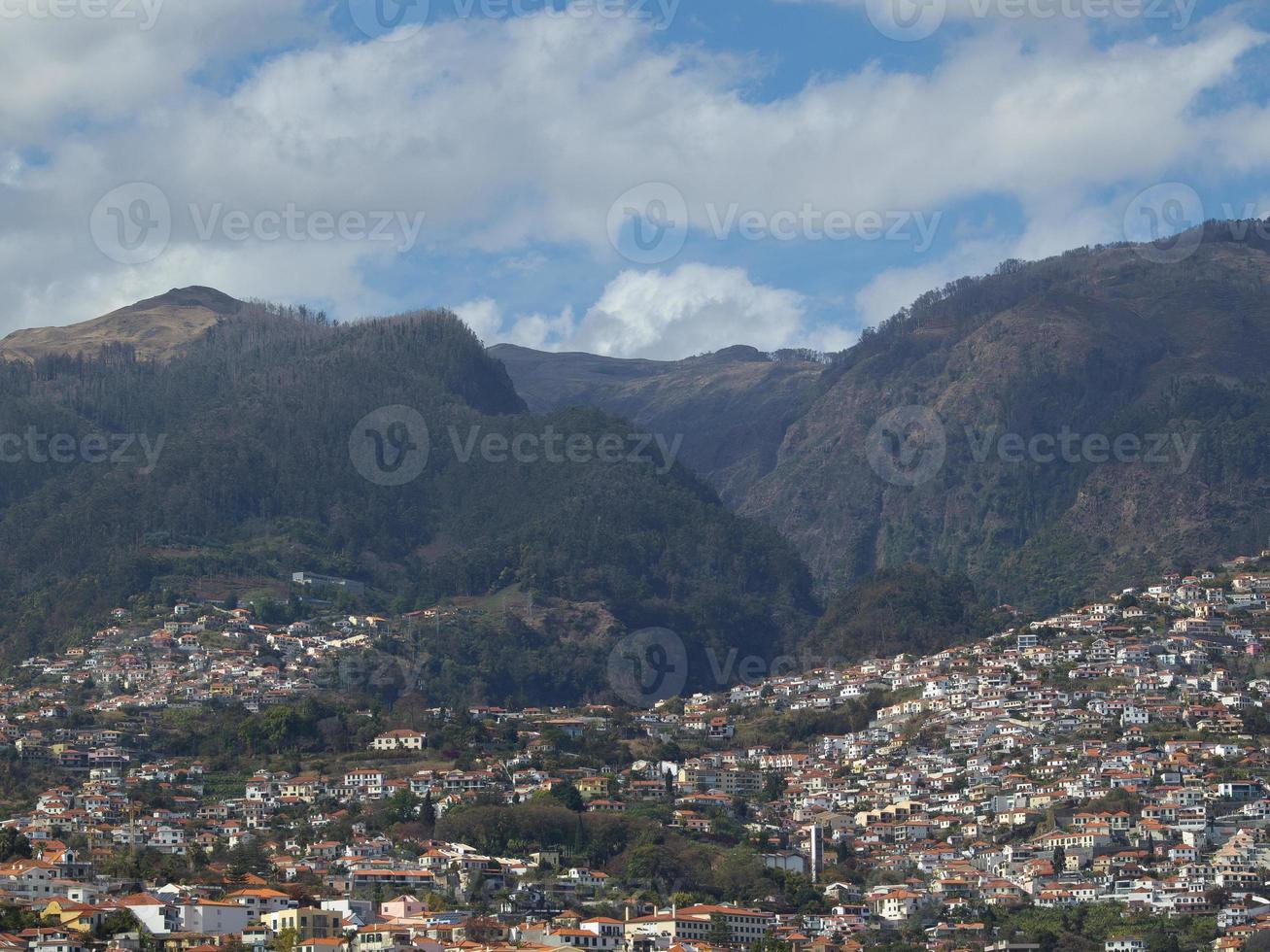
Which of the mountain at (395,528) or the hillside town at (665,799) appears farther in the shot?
the mountain at (395,528)

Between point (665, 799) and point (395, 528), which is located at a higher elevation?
point (395, 528)

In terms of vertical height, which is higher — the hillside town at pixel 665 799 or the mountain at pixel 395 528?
the mountain at pixel 395 528

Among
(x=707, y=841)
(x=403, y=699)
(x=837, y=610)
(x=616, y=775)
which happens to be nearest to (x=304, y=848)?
(x=707, y=841)

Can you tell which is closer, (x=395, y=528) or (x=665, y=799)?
(x=665, y=799)

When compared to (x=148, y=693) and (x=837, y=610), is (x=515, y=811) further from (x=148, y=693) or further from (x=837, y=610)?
(x=837, y=610)
